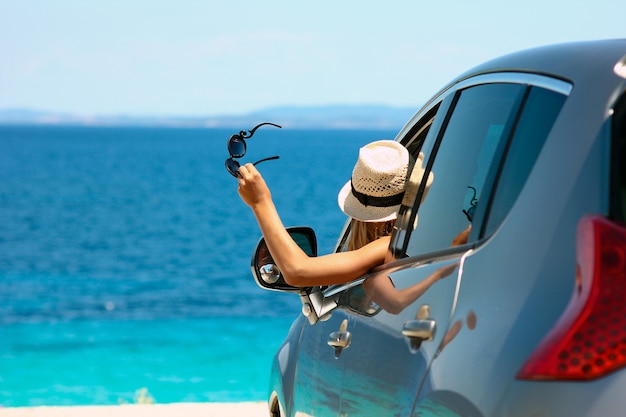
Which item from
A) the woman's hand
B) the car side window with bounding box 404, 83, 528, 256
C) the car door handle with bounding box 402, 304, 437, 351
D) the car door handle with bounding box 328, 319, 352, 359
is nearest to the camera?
the car door handle with bounding box 402, 304, 437, 351

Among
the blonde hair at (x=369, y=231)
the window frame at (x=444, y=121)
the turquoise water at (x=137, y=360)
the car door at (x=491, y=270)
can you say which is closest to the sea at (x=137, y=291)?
the turquoise water at (x=137, y=360)

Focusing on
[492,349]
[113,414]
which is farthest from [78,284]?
[492,349]

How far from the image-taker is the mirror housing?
3504mm

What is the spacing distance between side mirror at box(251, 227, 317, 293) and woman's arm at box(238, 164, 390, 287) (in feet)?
1.04

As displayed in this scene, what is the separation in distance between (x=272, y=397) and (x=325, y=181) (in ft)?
279

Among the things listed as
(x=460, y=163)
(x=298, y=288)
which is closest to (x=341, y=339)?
(x=298, y=288)

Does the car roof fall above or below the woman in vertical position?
above

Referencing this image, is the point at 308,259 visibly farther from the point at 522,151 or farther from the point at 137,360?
the point at 137,360

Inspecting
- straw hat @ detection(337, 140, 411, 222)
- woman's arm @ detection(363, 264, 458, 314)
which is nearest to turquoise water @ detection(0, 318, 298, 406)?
straw hat @ detection(337, 140, 411, 222)

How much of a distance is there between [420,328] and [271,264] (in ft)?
4.08

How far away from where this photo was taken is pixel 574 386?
1993 mm

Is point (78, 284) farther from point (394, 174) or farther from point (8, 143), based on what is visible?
point (8, 143)

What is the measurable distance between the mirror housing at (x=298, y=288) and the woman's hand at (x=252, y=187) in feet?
0.75

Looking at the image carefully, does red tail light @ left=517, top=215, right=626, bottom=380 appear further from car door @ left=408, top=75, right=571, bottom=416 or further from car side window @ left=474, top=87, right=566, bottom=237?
car side window @ left=474, top=87, right=566, bottom=237
